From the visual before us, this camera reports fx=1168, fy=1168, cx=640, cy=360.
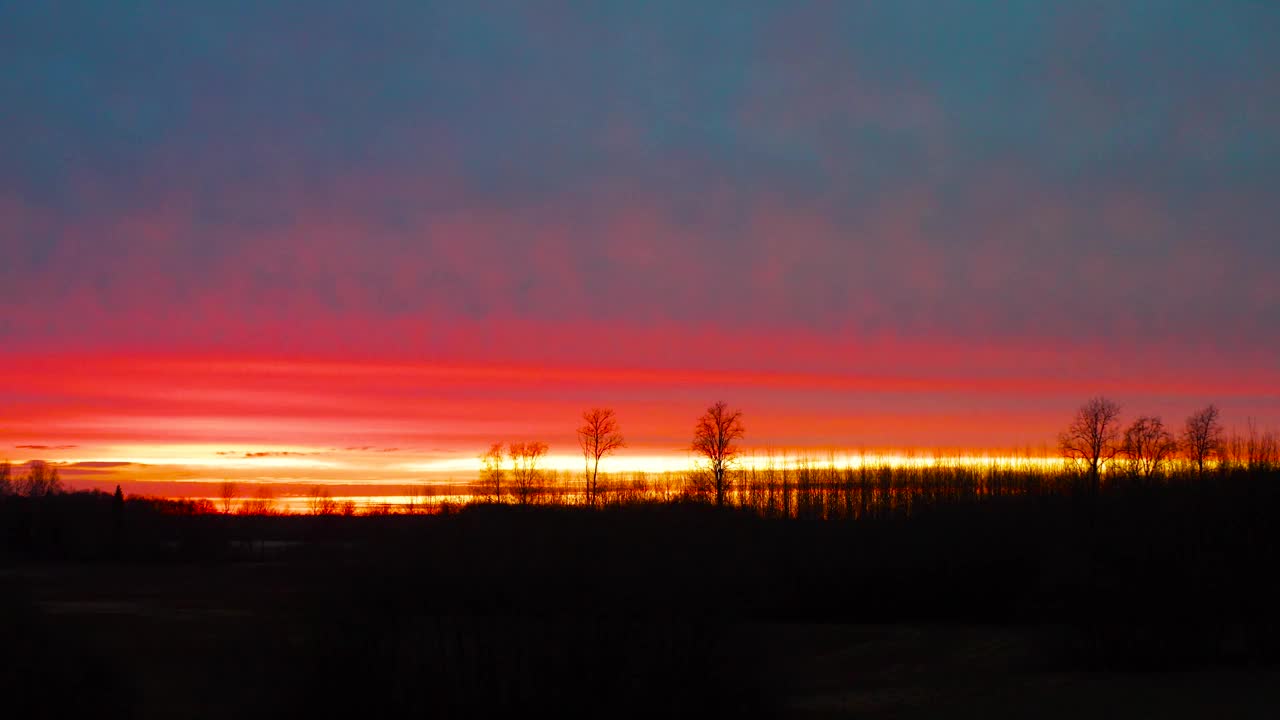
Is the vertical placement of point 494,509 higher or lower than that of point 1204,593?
higher

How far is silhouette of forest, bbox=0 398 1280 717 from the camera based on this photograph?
1922cm

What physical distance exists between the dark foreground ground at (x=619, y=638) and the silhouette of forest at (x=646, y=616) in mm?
46

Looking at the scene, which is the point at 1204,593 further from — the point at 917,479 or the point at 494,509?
the point at 917,479

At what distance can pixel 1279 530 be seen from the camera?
2942 cm

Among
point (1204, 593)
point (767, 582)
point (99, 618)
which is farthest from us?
point (99, 618)

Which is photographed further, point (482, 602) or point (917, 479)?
point (917, 479)

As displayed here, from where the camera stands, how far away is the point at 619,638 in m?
19.6

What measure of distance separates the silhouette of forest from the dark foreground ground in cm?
5

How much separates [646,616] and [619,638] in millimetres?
580

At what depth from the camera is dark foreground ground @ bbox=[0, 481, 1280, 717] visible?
19.2 meters

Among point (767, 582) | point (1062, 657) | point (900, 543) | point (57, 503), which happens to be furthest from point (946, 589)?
point (57, 503)

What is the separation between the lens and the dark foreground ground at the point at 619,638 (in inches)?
754

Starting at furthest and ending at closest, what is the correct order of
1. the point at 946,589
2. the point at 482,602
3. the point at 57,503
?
the point at 57,503 < the point at 946,589 < the point at 482,602

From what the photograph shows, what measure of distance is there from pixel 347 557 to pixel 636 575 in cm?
493
